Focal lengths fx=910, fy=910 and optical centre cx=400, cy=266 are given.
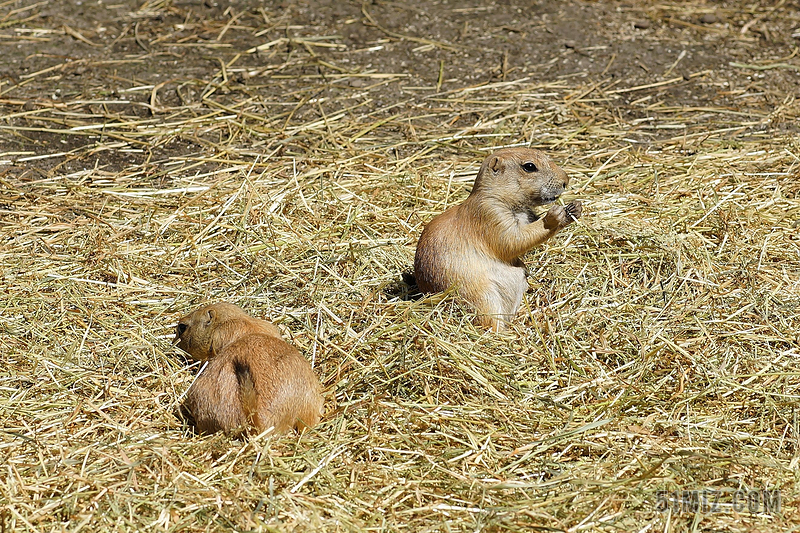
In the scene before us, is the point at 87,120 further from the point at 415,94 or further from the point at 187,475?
the point at 187,475

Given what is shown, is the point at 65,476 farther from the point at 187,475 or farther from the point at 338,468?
the point at 338,468

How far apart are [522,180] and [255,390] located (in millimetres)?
1902

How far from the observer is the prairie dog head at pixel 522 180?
4.96 metres

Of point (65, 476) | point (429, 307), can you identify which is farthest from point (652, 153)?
point (65, 476)

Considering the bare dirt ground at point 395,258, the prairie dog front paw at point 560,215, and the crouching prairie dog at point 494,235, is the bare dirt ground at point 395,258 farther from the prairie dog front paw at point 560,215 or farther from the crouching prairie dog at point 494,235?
the prairie dog front paw at point 560,215

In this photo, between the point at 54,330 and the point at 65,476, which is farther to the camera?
the point at 54,330

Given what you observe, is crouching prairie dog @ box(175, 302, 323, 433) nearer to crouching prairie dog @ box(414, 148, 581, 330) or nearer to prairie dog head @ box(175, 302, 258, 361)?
prairie dog head @ box(175, 302, 258, 361)

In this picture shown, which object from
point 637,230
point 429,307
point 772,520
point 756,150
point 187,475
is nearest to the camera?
point 772,520

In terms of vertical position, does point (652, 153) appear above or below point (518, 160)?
below

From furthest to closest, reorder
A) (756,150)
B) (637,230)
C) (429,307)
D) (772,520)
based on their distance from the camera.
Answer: (756,150)
(637,230)
(429,307)
(772,520)

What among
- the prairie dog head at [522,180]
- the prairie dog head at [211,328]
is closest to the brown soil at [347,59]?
the prairie dog head at [522,180]

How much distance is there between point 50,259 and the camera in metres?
5.75

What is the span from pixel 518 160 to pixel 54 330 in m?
2.73

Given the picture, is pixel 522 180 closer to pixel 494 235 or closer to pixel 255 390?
pixel 494 235
